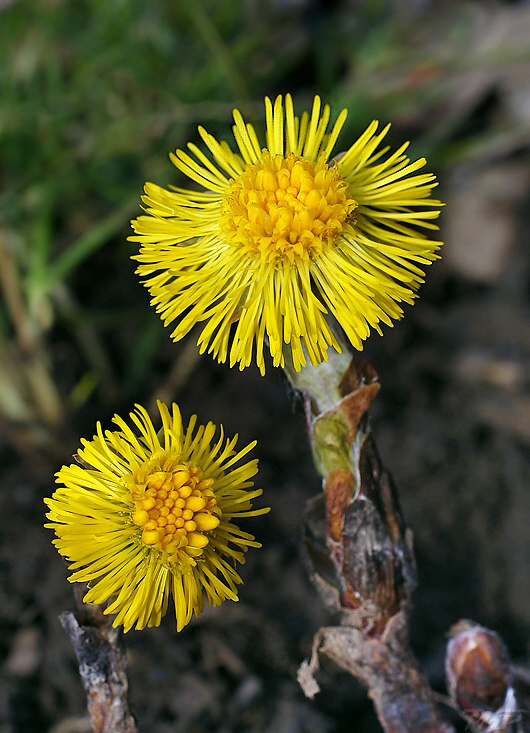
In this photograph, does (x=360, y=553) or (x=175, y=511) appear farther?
(x=360, y=553)

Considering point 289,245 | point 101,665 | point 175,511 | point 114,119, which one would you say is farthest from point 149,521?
point 114,119

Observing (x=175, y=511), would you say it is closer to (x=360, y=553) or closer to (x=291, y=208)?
(x=360, y=553)

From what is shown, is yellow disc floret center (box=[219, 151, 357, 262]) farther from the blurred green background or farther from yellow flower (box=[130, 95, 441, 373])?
the blurred green background

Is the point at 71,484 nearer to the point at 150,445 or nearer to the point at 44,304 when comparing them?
Result: the point at 150,445

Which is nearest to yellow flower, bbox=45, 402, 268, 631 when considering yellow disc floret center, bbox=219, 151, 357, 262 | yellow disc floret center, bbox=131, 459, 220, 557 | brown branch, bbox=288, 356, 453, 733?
yellow disc floret center, bbox=131, 459, 220, 557

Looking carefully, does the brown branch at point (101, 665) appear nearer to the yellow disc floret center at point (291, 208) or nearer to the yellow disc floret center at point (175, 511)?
the yellow disc floret center at point (175, 511)

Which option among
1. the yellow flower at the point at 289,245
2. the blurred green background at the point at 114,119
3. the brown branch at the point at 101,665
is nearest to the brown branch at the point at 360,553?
the yellow flower at the point at 289,245
